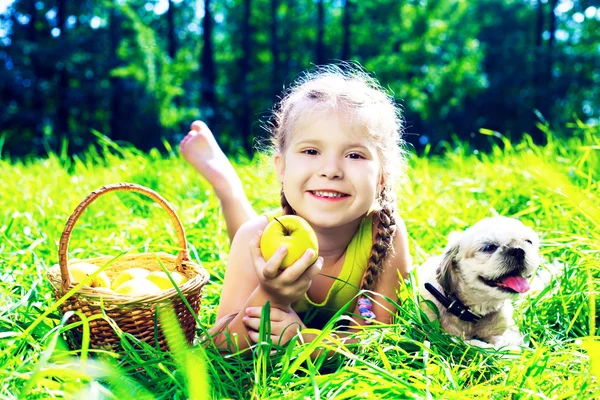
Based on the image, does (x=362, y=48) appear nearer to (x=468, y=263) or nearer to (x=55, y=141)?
(x=55, y=141)

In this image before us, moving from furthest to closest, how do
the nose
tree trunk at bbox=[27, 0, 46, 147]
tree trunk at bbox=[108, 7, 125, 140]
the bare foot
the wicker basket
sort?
tree trunk at bbox=[108, 7, 125, 140]
tree trunk at bbox=[27, 0, 46, 147]
the bare foot
the nose
the wicker basket

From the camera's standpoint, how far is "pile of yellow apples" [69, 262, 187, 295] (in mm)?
2082

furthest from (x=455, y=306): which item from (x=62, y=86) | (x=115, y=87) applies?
(x=62, y=86)

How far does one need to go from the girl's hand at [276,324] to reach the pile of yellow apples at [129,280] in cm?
39

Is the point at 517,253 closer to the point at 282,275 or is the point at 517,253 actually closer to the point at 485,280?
the point at 485,280

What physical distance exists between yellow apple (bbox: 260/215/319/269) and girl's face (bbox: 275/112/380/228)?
9.8 inches

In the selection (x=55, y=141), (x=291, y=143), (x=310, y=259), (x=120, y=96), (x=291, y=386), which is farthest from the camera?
(x=120, y=96)

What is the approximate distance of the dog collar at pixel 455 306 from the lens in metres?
2.09

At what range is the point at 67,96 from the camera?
51.2ft

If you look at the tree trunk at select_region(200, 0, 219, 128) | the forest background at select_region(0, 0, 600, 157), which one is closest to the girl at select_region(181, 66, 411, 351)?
the forest background at select_region(0, 0, 600, 157)

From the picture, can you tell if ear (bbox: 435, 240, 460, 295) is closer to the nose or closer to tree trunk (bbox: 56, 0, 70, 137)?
the nose

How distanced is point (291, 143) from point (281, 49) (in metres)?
21.4

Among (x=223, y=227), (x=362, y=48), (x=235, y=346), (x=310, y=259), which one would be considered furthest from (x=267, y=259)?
(x=362, y=48)

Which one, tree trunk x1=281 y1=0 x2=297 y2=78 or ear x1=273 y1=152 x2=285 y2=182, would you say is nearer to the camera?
ear x1=273 y1=152 x2=285 y2=182
